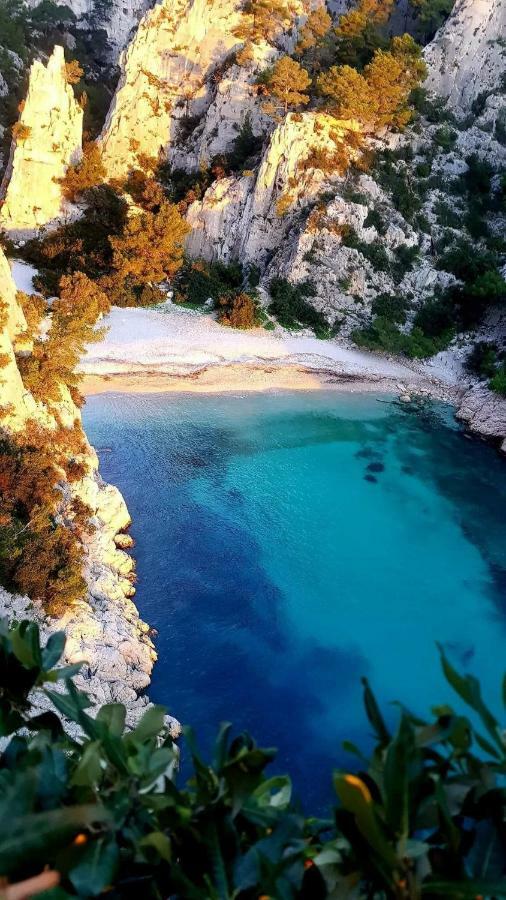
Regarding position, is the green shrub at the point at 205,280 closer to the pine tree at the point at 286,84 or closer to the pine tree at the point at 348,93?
the pine tree at the point at 286,84

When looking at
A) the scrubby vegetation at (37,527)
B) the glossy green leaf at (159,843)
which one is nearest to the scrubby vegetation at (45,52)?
the scrubby vegetation at (37,527)

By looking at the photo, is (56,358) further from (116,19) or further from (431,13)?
(116,19)

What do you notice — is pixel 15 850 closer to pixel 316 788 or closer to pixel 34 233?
pixel 316 788

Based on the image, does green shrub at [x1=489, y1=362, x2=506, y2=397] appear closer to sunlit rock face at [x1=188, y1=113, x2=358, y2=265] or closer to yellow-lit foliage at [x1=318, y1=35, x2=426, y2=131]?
sunlit rock face at [x1=188, y1=113, x2=358, y2=265]

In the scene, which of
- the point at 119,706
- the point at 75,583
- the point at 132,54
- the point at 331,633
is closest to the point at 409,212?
the point at 132,54

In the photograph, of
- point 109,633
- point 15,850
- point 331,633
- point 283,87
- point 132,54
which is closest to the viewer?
point 15,850
